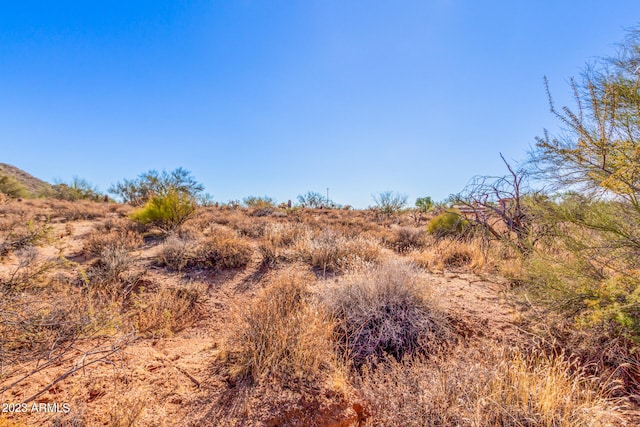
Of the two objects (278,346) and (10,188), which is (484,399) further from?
(10,188)

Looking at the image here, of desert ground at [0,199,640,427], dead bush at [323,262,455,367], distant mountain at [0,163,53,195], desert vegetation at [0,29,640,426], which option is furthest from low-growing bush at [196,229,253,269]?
distant mountain at [0,163,53,195]

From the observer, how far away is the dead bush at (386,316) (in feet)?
9.97

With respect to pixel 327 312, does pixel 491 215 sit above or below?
above

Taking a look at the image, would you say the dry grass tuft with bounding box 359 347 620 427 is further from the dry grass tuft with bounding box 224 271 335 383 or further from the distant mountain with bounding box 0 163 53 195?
the distant mountain with bounding box 0 163 53 195

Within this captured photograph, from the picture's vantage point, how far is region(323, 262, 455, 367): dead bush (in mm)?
3039

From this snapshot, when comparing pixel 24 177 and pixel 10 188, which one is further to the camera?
pixel 24 177

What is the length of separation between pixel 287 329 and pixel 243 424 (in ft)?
2.62

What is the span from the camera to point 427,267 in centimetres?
563

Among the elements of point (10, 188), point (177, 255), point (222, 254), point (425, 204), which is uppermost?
point (425, 204)

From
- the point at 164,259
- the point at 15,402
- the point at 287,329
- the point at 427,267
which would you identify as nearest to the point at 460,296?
the point at 427,267

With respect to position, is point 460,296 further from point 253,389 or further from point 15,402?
point 15,402

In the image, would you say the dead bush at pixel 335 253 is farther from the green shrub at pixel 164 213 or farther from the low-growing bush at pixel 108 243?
the green shrub at pixel 164 213

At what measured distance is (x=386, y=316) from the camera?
3.35 meters

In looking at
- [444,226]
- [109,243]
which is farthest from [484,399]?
[109,243]
